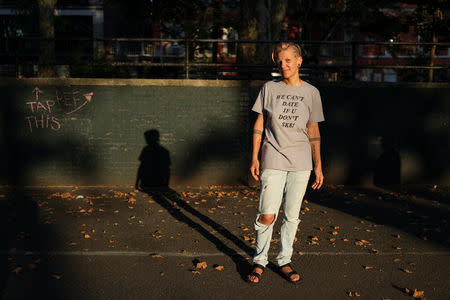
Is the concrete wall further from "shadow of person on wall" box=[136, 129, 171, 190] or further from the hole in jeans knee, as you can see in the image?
the hole in jeans knee

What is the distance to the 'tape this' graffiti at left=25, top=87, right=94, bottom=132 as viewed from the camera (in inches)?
333

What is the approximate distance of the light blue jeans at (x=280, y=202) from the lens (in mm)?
4270

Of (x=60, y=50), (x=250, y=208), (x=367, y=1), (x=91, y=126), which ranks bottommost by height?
(x=250, y=208)

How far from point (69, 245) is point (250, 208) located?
2.87 meters

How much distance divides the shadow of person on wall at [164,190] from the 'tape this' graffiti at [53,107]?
1306 mm

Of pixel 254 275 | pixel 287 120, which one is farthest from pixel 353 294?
pixel 287 120

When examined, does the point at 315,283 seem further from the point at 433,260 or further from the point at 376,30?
the point at 376,30

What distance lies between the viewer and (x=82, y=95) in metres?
8.52

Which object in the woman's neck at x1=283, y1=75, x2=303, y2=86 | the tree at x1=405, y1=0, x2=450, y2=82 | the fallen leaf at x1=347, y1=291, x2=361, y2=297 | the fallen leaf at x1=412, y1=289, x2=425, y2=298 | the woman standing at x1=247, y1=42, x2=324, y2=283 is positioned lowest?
the fallen leaf at x1=347, y1=291, x2=361, y2=297

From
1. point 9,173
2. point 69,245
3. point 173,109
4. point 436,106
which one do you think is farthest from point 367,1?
point 69,245

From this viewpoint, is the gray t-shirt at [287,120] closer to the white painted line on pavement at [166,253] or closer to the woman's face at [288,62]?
the woman's face at [288,62]

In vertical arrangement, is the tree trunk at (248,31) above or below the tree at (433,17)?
below

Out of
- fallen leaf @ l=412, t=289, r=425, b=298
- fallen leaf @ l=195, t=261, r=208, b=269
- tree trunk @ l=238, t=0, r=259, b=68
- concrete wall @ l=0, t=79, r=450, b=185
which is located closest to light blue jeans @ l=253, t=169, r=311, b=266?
fallen leaf @ l=195, t=261, r=208, b=269

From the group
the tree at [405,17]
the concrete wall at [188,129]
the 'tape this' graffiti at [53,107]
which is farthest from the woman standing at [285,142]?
the tree at [405,17]
